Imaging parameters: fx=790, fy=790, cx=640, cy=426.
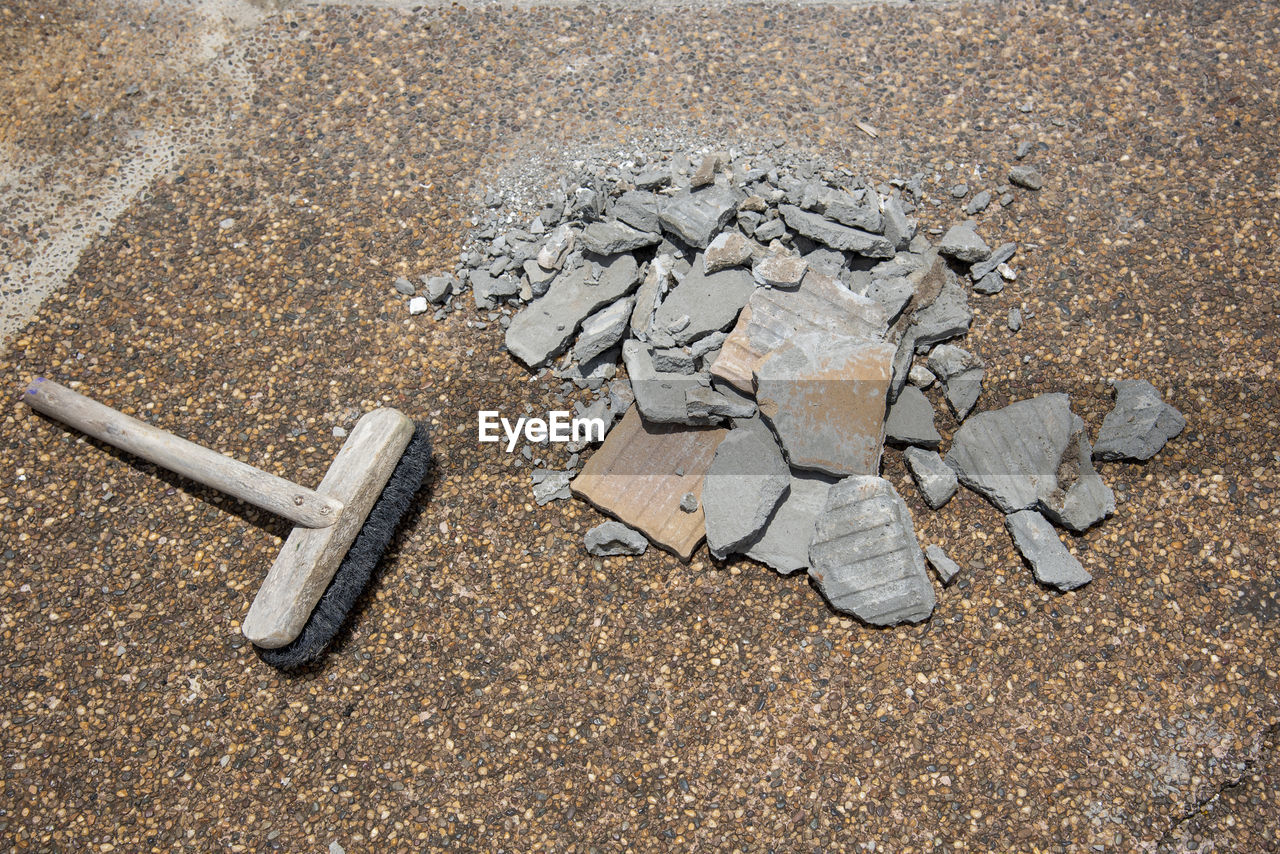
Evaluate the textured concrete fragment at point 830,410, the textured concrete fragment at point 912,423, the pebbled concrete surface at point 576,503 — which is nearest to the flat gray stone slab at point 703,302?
the textured concrete fragment at point 830,410

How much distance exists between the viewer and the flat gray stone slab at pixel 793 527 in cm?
412

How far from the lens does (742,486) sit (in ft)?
13.4

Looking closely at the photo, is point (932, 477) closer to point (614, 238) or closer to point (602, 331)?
point (602, 331)

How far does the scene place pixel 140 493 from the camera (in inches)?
175

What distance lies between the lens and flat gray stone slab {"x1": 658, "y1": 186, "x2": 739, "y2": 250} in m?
4.44

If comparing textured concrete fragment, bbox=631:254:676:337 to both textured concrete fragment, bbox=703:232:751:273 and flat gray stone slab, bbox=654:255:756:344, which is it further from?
textured concrete fragment, bbox=703:232:751:273

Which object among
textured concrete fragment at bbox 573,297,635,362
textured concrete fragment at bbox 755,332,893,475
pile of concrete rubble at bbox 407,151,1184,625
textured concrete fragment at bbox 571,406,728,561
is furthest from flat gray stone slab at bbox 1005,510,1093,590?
textured concrete fragment at bbox 573,297,635,362

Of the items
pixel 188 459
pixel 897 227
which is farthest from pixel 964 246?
pixel 188 459

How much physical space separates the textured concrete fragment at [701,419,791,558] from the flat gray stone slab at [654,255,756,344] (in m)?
0.59

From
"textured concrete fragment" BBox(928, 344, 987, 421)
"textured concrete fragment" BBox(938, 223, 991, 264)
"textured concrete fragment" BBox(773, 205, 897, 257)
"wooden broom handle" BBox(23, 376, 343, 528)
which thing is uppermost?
"textured concrete fragment" BBox(773, 205, 897, 257)

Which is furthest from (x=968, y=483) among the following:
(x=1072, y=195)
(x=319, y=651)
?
(x=319, y=651)

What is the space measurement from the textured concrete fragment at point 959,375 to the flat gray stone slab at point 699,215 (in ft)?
4.73

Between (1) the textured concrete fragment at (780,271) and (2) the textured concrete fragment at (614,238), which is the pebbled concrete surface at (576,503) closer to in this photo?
(2) the textured concrete fragment at (614,238)

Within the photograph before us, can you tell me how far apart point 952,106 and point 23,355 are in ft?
20.5
